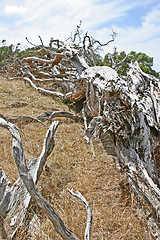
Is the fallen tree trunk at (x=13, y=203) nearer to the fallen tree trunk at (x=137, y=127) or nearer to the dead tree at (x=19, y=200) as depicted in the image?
the dead tree at (x=19, y=200)

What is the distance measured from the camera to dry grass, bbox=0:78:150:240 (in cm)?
255

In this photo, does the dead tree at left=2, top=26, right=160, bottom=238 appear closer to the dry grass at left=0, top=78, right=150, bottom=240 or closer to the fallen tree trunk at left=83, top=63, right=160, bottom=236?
the fallen tree trunk at left=83, top=63, right=160, bottom=236

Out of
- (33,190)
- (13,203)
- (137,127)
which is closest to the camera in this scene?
(33,190)

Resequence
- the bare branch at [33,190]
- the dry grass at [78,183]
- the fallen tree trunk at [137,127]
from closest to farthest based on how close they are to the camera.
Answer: the bare branch at [33,190], the dry grass at [78,183], the fallen tree trunk at [137,127]

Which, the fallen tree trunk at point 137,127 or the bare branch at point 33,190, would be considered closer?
the bare branch at point 33,190

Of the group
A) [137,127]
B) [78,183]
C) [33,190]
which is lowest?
[78,183]

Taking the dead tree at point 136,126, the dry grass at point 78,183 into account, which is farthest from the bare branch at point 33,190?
the dead tree at point 136,126

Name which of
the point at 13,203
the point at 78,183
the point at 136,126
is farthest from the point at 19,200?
the point at 136,126

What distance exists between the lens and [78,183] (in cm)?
348

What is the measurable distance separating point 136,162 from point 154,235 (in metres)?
1.03

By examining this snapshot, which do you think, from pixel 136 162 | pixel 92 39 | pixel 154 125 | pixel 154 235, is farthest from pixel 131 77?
pixel 92 39

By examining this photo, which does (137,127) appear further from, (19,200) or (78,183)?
(19,200)

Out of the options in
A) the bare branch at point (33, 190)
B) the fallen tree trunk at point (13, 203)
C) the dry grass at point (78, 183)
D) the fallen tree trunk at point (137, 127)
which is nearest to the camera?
the bare branch at point (33, 190)

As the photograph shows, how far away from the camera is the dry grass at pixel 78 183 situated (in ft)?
8.38
